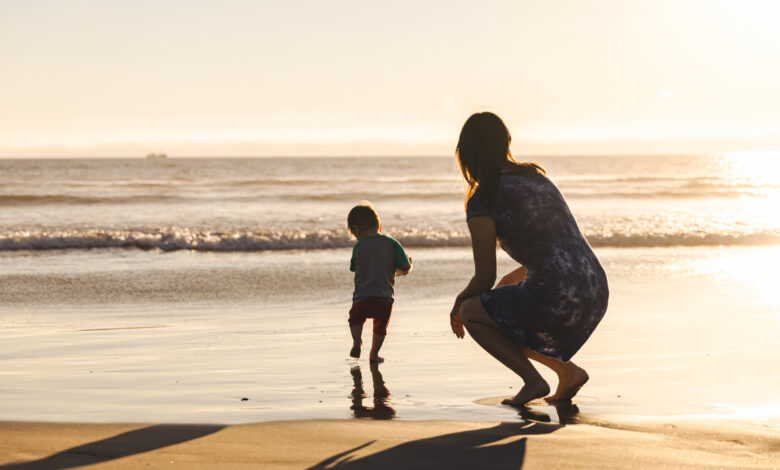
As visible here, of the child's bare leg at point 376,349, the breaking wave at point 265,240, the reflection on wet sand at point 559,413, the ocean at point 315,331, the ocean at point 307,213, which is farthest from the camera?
the ocean at point 307,213

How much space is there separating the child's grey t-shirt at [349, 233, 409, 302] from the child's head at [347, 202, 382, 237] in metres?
0.09

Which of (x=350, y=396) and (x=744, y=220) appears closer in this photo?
(x=350, y=396)

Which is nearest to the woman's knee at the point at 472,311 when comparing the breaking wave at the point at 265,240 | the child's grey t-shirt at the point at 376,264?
the child's grey t-shirt at the point at 376,264

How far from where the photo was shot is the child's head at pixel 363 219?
619 cm

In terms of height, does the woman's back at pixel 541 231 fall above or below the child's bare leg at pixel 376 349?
above

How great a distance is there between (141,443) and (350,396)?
1.42 m

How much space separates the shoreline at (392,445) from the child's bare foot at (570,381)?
1.46ft

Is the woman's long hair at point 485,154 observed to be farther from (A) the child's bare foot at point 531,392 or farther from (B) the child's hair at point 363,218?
(B) the child's hair at point 363,218

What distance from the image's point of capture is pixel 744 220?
20531 millimetres

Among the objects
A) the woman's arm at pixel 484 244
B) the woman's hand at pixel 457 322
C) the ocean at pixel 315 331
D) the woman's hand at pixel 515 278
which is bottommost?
the ocean at pixel 315 331

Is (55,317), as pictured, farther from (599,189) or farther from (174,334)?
(599,189)

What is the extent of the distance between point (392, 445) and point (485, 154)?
1455mm

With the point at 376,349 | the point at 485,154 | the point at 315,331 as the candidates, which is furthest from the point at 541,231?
the point at 315,331

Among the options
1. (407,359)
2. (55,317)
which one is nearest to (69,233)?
(55,317)
